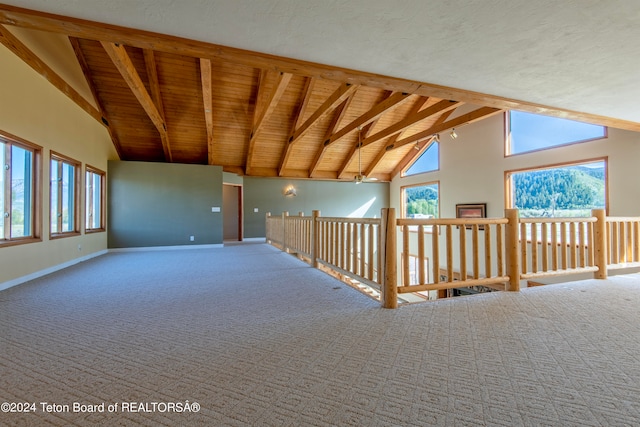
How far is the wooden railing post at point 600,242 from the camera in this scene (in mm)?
4012

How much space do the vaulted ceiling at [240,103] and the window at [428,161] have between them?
1.00 feet

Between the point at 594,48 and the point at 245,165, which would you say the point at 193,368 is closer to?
the point at 594,48

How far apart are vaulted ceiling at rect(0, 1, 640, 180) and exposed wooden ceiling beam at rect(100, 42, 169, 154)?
0.02 metres

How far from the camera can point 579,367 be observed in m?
1.71

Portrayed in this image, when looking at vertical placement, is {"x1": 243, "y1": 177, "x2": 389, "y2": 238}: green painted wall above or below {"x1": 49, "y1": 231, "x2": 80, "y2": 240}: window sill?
above

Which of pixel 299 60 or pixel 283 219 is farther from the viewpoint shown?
pixel 283 219

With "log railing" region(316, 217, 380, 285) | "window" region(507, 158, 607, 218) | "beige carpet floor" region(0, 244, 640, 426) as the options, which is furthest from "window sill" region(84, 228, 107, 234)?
"window" region(507, 158, 607, 218)

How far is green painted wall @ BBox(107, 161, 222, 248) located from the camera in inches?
299

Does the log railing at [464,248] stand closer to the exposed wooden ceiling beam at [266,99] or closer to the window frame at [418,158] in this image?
the exposed wooden ceiling beam at [266,99]

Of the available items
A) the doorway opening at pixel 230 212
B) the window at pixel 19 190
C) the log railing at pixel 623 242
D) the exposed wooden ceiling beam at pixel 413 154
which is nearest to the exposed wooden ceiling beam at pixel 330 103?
the doorway opening at pixel 230 212

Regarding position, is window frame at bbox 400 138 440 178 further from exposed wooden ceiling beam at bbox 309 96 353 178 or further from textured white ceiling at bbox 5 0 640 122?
textured white ceiling at bbox 5 0 640 122

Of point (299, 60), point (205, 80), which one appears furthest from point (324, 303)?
point (205, 80)

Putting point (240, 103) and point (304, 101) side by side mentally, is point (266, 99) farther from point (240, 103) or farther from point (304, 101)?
point (304, 101)

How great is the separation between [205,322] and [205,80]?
5019 mm
